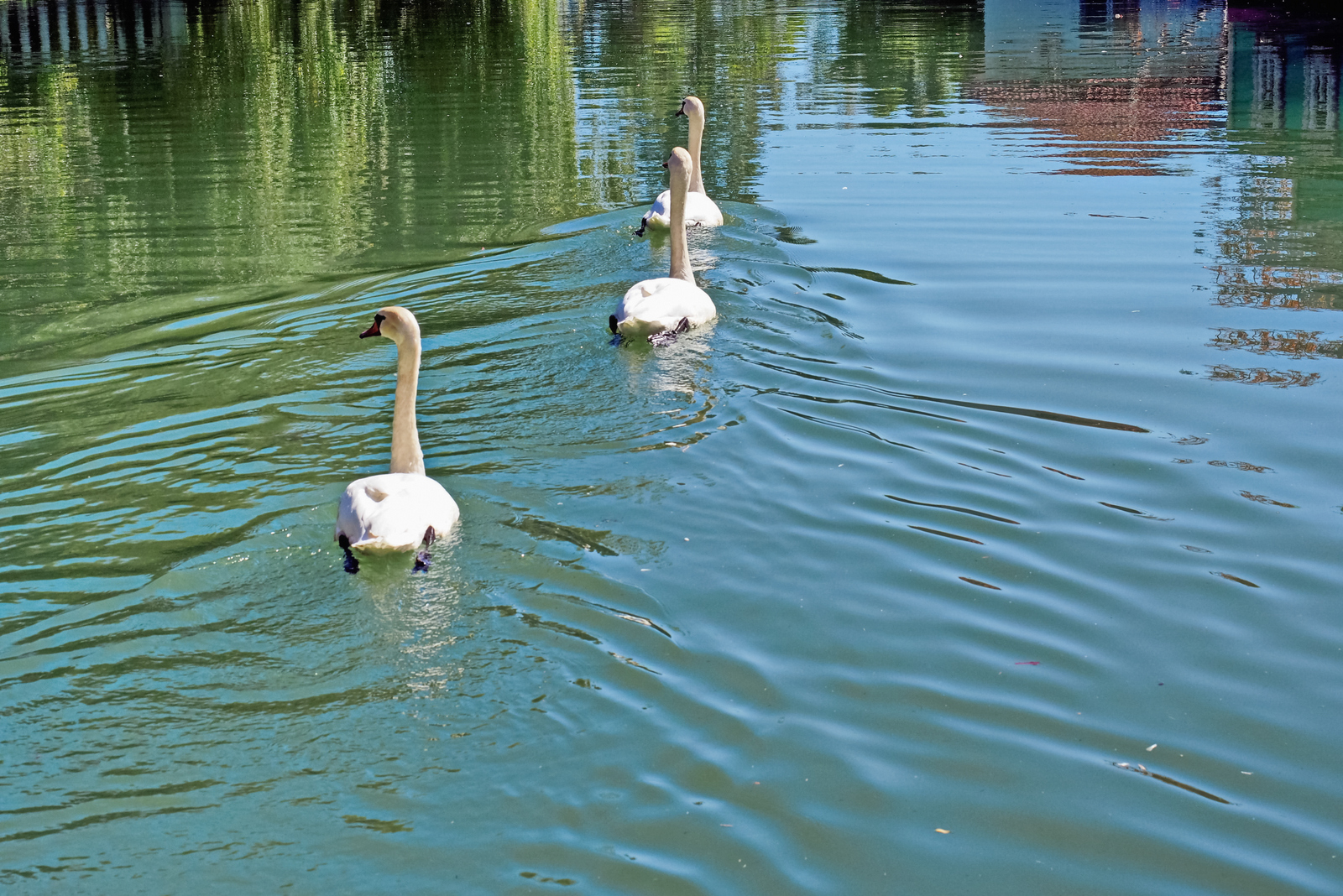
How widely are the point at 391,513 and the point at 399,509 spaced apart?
0.05 metres

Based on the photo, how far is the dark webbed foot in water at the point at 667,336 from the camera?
37.4 feet

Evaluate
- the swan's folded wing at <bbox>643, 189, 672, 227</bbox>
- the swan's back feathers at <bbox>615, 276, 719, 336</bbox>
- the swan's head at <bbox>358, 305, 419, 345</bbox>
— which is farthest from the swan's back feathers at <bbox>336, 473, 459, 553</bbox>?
the swan's folded wing at <bbox>643, 189, 672, 227</bbox>

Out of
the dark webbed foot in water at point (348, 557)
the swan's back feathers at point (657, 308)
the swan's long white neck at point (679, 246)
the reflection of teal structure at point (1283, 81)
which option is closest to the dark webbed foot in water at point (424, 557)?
the dark webbed foot in water at point (348, 557)

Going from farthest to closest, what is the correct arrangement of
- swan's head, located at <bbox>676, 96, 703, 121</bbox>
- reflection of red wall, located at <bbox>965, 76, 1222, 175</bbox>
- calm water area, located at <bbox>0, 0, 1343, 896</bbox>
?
reflection of red wall, located at <bbox>965, 76, 1222, 175</bbox>, swan's head, located at <bbox>676, 96, 703, 121</bbox>, calm water area, located at <bbox>0, 0, 1343, 896</bbox>

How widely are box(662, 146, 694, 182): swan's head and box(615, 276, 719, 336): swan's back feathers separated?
82.9 inches

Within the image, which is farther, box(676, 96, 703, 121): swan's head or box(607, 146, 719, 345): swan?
box(676, 96, 703, 121): swan's head

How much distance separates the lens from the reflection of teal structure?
22500 mm

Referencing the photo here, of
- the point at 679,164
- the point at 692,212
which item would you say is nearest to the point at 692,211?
the point at 692,212

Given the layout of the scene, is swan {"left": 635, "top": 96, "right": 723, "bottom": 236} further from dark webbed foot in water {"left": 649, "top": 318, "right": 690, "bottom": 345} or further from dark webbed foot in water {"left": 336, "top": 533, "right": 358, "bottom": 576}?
dark webbed foot in water {"left": 336, "top": 533, "right": 358, "bottom": 576}

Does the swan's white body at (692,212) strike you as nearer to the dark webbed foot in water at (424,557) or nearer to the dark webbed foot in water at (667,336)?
the dark webbed foot in water at (667,336)

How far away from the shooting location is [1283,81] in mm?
25812

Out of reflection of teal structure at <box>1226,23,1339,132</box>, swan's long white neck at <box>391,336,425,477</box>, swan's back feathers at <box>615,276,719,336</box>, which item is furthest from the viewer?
reflection of teal structure at <box>1226,23,1339,132</box>

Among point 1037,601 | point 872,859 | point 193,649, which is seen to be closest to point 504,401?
point 193,649

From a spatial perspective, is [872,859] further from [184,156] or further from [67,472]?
[184,156]
